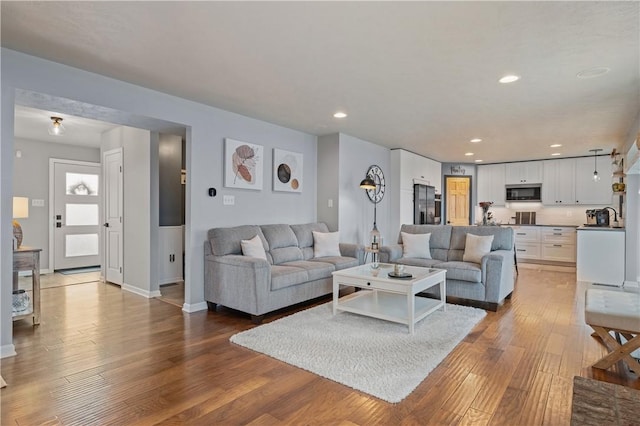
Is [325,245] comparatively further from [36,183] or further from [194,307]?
[36,183]

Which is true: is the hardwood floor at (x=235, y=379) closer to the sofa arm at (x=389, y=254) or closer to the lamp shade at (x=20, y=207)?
the lamp shade at (x=20, y=207)

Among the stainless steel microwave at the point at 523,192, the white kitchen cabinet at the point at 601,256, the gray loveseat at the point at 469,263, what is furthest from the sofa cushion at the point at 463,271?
the stainless steel microwave at the point at 523,192

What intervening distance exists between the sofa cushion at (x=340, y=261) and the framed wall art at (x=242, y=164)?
52.3 inches

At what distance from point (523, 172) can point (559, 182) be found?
0.76 metres

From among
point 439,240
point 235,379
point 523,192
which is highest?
point 523,192

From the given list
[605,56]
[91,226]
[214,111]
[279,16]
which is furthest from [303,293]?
[91,226]

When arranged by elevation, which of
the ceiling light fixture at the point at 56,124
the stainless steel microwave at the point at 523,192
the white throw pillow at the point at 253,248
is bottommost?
the white throw pillow at the point at 253,248

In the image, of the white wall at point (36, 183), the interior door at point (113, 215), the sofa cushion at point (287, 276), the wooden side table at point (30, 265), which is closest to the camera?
the wooden side table at point (30, 265)

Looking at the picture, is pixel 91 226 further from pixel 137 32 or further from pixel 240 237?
pixel 137 32

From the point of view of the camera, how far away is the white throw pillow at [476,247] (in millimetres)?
4512

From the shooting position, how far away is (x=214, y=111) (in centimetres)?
432

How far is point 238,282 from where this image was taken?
3.77 m

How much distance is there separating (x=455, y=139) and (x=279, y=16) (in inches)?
181

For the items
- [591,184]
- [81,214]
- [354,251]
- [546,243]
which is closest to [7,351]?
[354,251]
